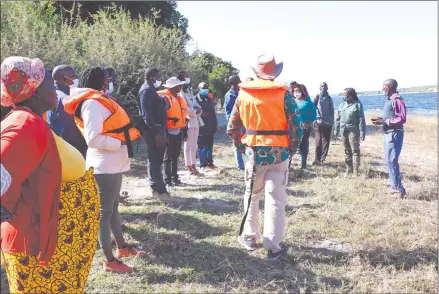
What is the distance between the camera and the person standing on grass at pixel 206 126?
847 centimetres

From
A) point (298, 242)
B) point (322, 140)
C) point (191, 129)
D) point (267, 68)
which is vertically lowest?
point (298, 242)

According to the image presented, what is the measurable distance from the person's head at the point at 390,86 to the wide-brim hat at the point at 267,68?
3.07 metres

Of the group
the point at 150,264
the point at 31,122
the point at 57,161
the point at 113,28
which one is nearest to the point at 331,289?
the point at 150,264

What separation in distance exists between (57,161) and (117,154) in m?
1.58

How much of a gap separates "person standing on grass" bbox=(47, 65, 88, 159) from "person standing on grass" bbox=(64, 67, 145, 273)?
0.99 metres

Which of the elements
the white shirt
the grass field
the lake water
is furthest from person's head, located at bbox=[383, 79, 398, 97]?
the lake water

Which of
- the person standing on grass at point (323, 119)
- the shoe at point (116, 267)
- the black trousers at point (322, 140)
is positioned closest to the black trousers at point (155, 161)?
the shoe at point (116, 267)

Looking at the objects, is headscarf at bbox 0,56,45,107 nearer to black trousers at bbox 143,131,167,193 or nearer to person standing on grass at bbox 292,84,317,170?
black trousers at bbox 143,131,167,193

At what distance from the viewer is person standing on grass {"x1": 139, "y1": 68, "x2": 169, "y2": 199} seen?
5.55m

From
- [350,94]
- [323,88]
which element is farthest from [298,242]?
[323,88]

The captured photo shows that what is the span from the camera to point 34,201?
2.00 metres

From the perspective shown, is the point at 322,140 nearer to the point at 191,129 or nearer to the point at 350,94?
the point at 350,94

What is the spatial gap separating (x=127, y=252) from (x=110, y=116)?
143cm

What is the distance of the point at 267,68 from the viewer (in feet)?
13.2
